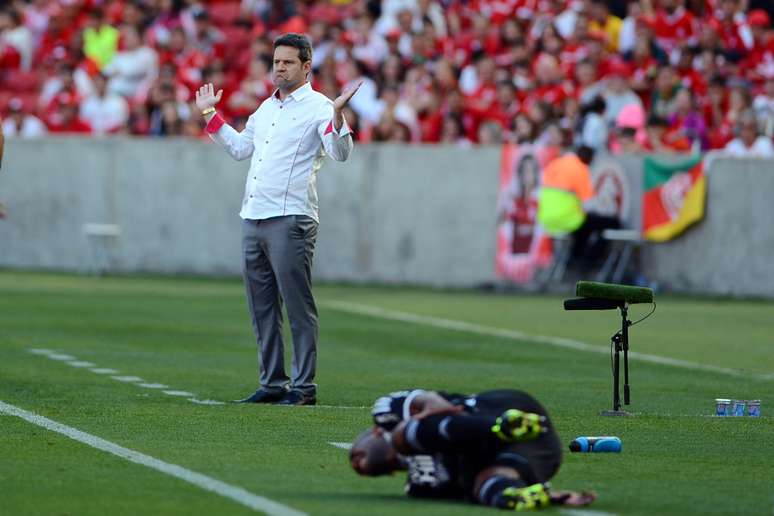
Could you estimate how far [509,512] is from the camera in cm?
785

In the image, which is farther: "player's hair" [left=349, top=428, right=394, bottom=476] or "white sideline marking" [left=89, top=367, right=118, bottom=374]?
"white sideline marking" [left=89, top=367, right=118, bottom=374]

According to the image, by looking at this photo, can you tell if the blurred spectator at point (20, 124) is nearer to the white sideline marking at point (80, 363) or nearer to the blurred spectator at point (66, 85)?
the blurred spectator at point (66, 85)

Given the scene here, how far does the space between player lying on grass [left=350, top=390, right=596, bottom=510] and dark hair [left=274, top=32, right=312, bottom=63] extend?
14.1 ft

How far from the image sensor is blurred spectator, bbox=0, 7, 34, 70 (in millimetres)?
32844

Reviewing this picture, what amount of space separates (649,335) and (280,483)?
1109 centimetres

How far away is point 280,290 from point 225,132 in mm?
1140

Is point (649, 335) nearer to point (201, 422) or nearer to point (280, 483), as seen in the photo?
point (201, 422)

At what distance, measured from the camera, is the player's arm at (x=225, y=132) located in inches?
492

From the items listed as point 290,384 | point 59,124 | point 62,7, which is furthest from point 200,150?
point 290,384


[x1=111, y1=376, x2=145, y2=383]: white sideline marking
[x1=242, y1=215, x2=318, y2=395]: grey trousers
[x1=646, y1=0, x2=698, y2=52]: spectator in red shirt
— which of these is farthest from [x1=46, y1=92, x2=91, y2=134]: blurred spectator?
[x1=242, y1=215, x2=318, y2=395]: grey trousers

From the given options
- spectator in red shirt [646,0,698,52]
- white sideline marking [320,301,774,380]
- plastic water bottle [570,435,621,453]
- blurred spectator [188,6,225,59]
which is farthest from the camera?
blurred spectator [188,6,225,59]

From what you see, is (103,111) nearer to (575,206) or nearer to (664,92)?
(575,206)

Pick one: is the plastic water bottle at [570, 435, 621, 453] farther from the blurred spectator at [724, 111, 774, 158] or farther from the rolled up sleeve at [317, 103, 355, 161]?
the blurred spectator at [724, 111, 774, 158]

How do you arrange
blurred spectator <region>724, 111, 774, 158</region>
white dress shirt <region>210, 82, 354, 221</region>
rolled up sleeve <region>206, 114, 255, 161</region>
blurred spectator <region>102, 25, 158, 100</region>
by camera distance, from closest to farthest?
white dress shirt <region>210, 82, 354, 221</region> < rolled up sleeve <region>206, 114, 255, 161</region> < blurred spectator <region>724, 111, 774, 158</region> < blurred spectator <region>102, 25, 158, 100</region>
